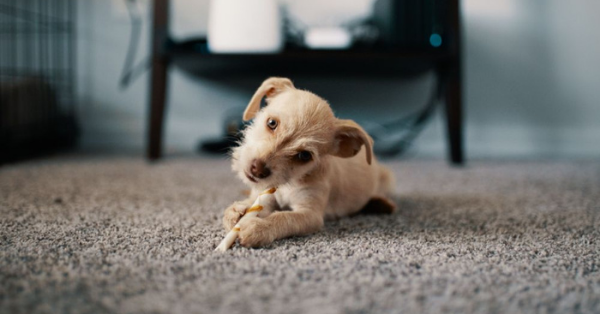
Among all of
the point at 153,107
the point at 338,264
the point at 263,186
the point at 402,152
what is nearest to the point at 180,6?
the point at 153,107

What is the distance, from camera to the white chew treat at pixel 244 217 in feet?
2.36

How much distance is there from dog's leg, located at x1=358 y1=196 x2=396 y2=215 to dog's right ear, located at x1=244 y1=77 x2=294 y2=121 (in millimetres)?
326

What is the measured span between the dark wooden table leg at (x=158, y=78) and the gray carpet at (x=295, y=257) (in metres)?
0.54

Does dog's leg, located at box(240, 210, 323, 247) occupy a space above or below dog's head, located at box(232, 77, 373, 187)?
below

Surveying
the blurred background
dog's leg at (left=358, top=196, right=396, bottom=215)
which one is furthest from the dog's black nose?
the blurred background

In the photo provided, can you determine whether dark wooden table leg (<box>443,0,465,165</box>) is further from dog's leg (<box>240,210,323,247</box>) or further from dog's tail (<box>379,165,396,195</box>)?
dog's leg (<box>240,210,323,247</box>)

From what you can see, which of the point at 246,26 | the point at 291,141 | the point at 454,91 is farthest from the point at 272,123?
the point at 454,91

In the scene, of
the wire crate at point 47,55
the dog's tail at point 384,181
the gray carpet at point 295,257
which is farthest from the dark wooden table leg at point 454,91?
the wire crate at point 47,55

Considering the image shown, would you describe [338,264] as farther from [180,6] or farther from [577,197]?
[180,6]

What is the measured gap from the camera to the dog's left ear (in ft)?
2.87

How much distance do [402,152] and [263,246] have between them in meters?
1.68

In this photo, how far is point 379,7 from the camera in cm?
207

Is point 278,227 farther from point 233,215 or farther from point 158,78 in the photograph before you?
point 158,78

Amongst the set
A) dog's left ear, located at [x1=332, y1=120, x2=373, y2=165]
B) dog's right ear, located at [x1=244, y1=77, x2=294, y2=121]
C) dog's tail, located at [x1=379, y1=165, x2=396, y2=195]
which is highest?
dog's right ear, located at [x1=244, y1=77, x2=294, y2=121]
